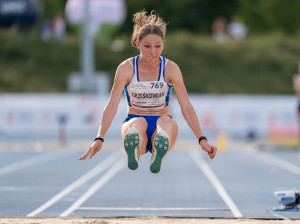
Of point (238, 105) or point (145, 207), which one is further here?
point (238, 105)

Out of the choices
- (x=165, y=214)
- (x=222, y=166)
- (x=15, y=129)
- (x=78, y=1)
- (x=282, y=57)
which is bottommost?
(x=165, y=214)

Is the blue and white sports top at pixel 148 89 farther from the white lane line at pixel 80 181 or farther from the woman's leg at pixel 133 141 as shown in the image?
the white lane line at pixel 80 181

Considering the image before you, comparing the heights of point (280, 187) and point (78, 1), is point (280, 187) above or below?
below

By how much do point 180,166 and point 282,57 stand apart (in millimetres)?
24012

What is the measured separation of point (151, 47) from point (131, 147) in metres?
1.02

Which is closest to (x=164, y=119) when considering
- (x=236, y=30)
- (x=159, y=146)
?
(x=159, y=146)

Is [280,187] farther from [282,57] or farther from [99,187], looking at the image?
[282,57]

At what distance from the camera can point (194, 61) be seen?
3984cm

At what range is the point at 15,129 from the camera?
26.9 meters

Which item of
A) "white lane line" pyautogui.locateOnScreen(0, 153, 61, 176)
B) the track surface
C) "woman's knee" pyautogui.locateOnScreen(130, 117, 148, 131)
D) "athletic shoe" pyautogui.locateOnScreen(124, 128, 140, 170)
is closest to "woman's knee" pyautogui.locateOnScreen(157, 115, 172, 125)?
"woman's knee" pyautogui.locateOnScreen(130, 117, 148, 131)

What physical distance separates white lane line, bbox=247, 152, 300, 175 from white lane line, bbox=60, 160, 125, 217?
11.6 feet

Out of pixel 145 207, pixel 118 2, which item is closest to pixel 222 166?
pixel 145 207

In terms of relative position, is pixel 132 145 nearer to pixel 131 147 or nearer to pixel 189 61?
pixel 131 147

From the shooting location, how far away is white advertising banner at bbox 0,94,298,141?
88.6 ft
